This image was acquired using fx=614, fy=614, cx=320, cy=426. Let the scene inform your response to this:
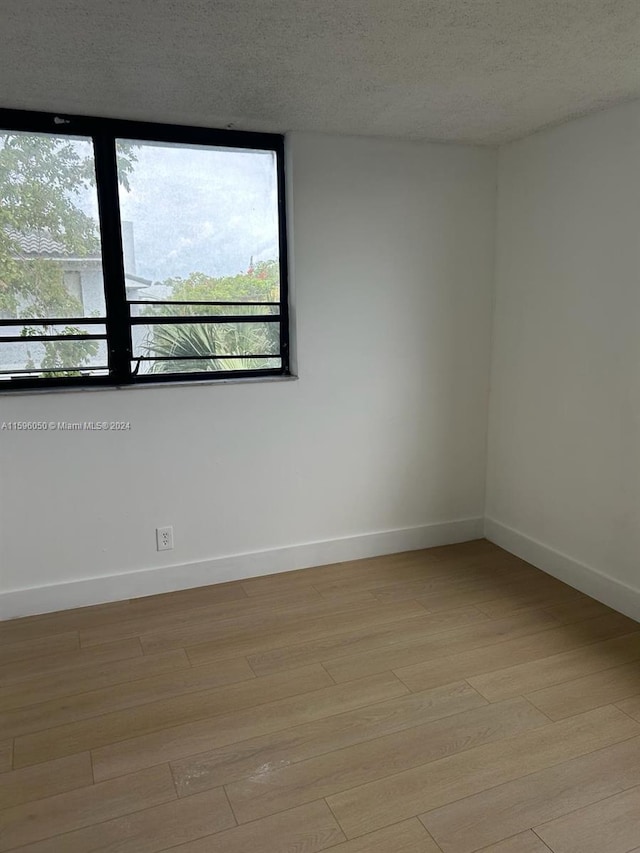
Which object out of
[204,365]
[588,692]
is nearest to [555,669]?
[588,692]

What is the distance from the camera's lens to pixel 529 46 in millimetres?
2084

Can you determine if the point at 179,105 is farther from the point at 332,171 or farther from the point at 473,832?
the point at 473,832

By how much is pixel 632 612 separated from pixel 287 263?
2415mm

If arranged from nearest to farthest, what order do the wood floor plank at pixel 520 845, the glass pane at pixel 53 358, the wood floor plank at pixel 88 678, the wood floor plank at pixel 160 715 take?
the wood floor plank at pixel 520 845 < the wood floor plank at pixel 160 715 < the wood floor plank at pixel 88 678 < the glass pane at pixel 53 358

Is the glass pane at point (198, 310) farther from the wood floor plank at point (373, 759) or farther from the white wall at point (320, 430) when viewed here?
the wood floor plank at point (373, 759)

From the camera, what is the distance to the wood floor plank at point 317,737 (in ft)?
6.42

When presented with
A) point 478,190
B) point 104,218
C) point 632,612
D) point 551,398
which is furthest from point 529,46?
point 632,612

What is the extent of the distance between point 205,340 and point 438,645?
1.86m

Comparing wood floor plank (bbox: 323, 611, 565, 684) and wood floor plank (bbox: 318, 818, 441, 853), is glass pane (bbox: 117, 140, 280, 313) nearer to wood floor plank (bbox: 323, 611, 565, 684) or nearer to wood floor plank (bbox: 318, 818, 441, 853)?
wood floor plank (bbox: 323, 611, 565, 684)

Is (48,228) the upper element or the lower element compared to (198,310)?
upper

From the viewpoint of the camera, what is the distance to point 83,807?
183 centimetres

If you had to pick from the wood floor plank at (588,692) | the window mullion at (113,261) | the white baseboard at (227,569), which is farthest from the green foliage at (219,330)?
the wood floor plank at (588,692)

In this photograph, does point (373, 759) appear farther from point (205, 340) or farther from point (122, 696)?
point (205, 340)

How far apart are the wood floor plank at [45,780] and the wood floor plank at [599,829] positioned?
1395mm
